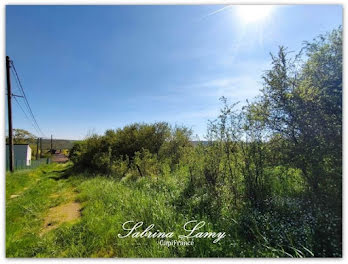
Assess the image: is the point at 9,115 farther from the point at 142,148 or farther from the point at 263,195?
the point at 263,195

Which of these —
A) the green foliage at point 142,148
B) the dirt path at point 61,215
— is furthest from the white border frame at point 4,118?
the green foliage at point 142,148

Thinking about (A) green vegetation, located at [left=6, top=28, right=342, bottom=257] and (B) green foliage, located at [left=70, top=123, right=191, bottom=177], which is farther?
(B) green foliage, located at [left=70, top=123, right=191, bottom=177]

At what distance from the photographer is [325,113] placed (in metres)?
2.19

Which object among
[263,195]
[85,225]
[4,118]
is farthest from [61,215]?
[263,195]

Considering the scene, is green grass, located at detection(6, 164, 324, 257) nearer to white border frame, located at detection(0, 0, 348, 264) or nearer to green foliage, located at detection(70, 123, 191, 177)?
white border frame, located at detection(0, 0, 348, 264)

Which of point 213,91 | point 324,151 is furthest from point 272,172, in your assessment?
Answer: point 213,91

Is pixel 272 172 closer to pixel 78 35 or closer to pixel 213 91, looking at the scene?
pixel 213 91

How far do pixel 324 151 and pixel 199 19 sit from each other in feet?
7.94

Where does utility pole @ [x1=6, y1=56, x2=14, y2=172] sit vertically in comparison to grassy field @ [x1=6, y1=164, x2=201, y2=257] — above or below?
above

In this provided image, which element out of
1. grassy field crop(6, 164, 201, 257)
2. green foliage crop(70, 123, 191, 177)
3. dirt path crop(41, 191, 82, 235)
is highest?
green foliage crop(70, 123, 191, 177)

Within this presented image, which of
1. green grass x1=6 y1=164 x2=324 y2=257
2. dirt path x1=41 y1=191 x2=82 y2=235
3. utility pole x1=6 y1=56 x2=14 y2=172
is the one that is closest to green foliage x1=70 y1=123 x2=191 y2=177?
dirt path x1=41 y1=191 x2=82 y2=235

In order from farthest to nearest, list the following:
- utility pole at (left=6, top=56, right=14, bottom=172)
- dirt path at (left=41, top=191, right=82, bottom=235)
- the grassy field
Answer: dirt path at (left=41, top=191, right=82, bottom=235)
utility pole at (left=6, top=56, right=14, bottom=172)
the grassy field

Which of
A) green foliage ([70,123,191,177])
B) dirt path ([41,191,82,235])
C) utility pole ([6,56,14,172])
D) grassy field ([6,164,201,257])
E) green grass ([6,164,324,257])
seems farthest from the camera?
green foliage ([70,123,191,177])

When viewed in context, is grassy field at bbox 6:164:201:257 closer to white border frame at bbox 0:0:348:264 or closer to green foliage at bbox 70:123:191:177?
white border frame at bbox 0:0:348:264
